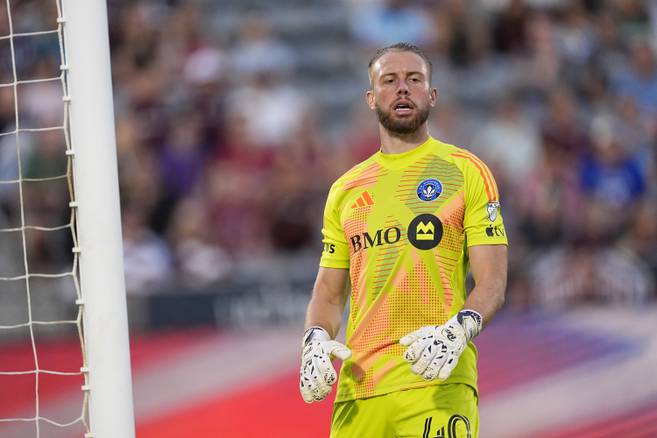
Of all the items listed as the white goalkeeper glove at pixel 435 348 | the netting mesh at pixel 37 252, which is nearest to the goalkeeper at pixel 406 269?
the white goalkeeper glove at pixel 435 348

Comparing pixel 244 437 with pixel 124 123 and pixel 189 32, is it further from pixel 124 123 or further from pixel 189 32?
pixel 189 32

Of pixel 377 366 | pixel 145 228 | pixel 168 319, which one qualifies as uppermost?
pixel 145 228

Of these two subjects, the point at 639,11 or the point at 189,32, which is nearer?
the point at 189,32

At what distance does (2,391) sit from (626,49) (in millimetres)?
7803

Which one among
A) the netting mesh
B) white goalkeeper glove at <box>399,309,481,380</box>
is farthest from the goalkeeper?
the netting mesh

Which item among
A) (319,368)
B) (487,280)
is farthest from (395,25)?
(319,368)

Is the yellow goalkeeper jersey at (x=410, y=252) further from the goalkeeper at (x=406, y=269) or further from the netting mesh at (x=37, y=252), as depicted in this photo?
the netting mesh at (x=37, y=252)

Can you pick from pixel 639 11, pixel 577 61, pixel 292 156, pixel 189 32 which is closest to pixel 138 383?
pixel 292 156

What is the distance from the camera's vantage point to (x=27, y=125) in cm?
1062

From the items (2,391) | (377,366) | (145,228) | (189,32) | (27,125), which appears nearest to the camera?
→ (377,366)

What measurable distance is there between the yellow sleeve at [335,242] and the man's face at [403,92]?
0.41m

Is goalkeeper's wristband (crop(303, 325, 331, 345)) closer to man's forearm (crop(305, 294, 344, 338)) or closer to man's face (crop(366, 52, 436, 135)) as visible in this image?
man's forearm (crop(305, 294, 344, 338))

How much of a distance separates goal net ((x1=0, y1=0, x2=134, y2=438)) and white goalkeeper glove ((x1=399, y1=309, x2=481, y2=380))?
46.9 inches

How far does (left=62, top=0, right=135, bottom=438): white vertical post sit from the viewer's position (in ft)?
15.5
